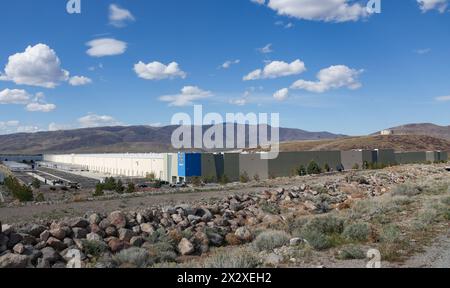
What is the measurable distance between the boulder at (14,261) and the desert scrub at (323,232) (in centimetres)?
683

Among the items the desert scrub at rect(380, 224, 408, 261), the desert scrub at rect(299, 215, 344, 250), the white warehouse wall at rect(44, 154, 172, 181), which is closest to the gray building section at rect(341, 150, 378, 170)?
the white warehouse wall at rect(44, 154, 172, 181)

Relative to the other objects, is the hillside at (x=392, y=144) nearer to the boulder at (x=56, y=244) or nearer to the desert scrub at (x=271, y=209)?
the desert scrub at (x=271, y=209)

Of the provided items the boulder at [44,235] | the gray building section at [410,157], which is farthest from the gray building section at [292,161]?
the boulder at [44,235]

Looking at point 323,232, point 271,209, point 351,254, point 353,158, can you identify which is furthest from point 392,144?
point 351,254

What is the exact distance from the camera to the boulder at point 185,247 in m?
12.7

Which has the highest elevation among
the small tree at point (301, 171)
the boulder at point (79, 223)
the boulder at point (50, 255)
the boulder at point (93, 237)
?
the boulder at point (79, 223)

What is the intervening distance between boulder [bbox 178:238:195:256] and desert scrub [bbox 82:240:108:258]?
6.77ft

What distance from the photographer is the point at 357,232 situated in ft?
40.8

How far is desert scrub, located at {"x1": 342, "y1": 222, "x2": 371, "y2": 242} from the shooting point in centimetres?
1222

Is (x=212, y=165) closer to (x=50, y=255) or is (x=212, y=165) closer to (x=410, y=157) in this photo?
(x=410, y=157)

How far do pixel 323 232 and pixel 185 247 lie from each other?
13.5 ft

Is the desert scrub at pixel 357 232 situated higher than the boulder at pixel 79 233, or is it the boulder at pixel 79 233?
the desert scrub at pixel 357 232
